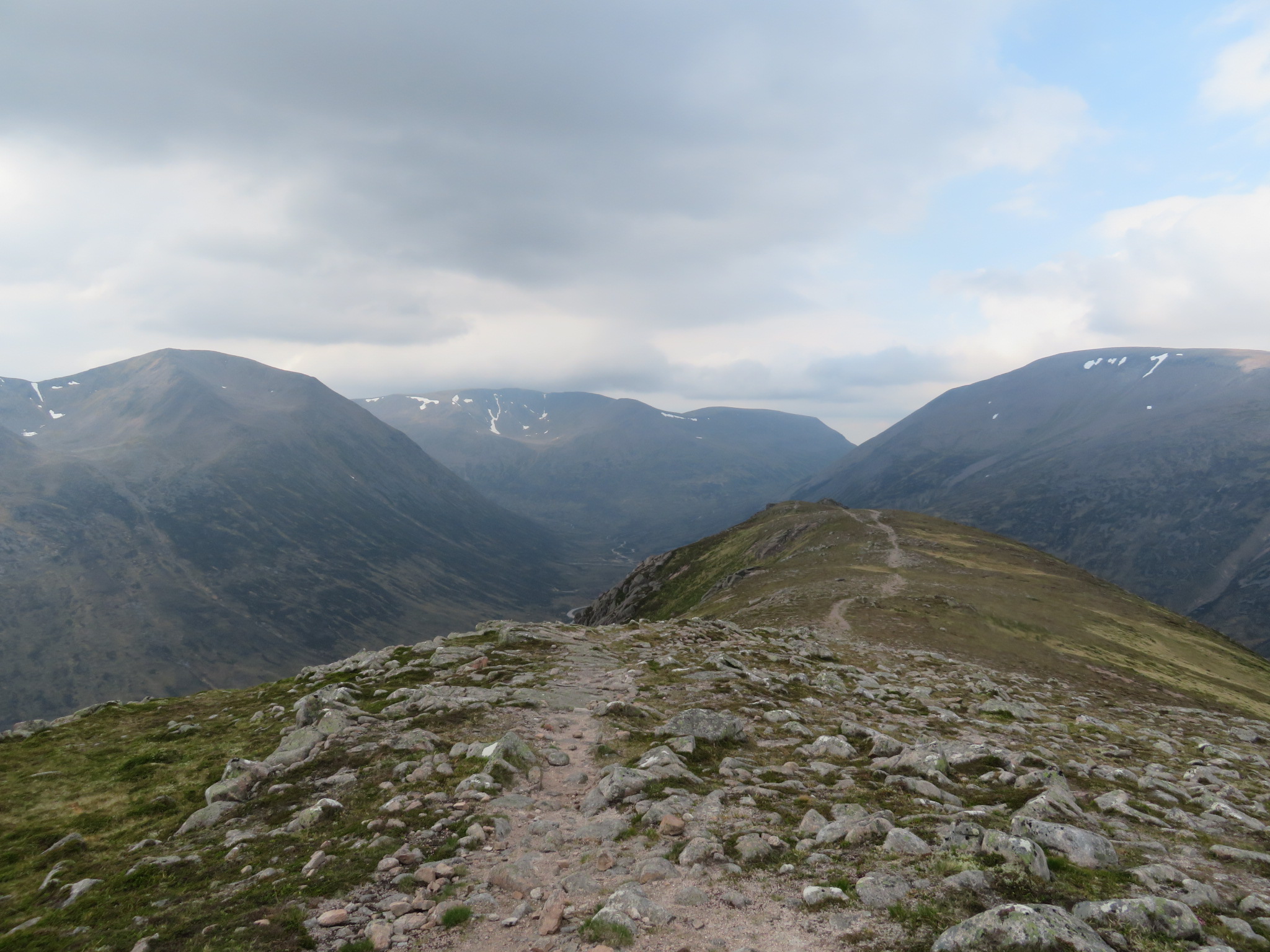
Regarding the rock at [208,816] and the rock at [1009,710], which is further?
the rock at [1009,710]

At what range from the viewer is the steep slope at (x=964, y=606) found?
54250mm

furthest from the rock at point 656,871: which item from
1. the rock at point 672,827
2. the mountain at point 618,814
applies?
the rock at point 672,827

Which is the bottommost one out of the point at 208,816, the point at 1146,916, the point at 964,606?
the point at 964,606

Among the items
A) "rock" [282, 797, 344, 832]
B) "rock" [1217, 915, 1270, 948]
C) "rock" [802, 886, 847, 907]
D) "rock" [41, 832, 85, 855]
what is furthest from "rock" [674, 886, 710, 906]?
"rock" [41, 832, 85, 855]

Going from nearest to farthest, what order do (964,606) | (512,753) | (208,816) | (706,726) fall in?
(208,816) → (512,753) → (706,726) → (964,606)

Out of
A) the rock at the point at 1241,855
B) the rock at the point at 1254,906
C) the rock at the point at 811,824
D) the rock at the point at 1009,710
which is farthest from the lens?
the rock at the point at 1009,710

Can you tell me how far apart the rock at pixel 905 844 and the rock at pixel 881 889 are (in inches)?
44.0

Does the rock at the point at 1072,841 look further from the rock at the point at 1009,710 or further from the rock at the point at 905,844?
the rock at the point at 1009,710

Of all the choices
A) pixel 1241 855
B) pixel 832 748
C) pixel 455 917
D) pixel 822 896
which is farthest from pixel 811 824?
pixel 1241 855

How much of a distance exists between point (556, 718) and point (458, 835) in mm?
8574

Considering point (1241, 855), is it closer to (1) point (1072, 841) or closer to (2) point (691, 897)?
(1) point (1072, 841)

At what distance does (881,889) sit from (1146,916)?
12.8 feet

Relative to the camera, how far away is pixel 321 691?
959 inches

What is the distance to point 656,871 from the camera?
474 inches
